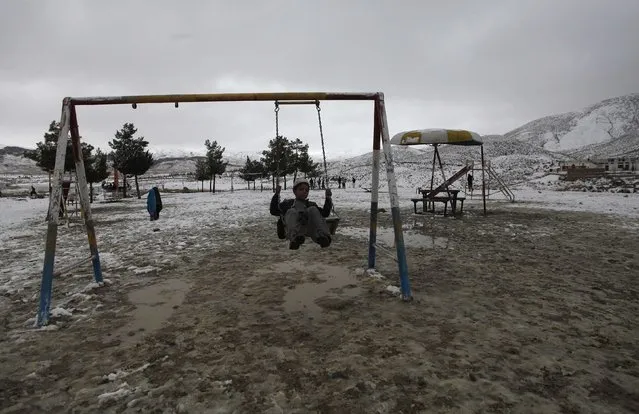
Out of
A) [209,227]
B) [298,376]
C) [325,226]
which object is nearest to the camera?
[298,376]

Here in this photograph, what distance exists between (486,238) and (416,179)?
36.3 m

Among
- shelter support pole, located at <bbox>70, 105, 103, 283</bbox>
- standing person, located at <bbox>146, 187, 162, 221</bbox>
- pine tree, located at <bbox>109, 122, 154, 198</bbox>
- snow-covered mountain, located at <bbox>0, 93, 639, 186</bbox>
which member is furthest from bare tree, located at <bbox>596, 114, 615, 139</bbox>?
shelter support pole, located at <bbox>70, 105, 103, 283</bbox>

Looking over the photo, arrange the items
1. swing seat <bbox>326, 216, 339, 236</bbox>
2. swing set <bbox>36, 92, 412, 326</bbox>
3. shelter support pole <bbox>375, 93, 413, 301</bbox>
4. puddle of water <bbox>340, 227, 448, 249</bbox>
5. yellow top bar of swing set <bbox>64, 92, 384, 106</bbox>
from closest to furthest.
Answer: swing set <bbox>36, 92, 412, 326</bbox>
shelter support pole <bbox>375, 93, 413, 301</bbox>
yellow top bar of swing set <bbox>64, 92, 384, 106</bbox>
swing seat <bbox>326, 216, 339, 236</bbox>
puddle of water <bbox>340, 227, 448, 249</bbox>

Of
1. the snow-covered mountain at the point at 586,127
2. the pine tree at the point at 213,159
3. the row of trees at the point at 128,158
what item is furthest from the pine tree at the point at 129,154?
the snow-covered mountain at the point at 586,127

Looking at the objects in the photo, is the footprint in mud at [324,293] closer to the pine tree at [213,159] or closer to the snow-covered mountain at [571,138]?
the pine tree at [213,159]

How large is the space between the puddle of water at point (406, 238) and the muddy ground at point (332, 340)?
1769 mm

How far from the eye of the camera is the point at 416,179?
4416 centimetres

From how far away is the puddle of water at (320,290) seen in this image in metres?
4.45

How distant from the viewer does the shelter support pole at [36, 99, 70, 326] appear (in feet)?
13.1

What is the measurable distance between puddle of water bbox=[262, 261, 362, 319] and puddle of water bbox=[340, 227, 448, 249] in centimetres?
261

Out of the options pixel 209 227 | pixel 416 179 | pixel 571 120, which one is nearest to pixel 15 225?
pixel 209 227

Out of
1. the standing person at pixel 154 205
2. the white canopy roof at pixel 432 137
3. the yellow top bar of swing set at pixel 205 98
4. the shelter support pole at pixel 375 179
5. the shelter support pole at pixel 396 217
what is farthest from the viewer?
the white canopy roof at pixel 432 137

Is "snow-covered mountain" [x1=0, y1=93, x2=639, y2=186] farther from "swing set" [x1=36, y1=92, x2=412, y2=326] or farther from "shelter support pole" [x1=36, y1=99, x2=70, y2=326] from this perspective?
"shelter support pole" [x1=36, y1=99, x2=70, y2=326]

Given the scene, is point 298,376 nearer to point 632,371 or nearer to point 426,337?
point 426,337
